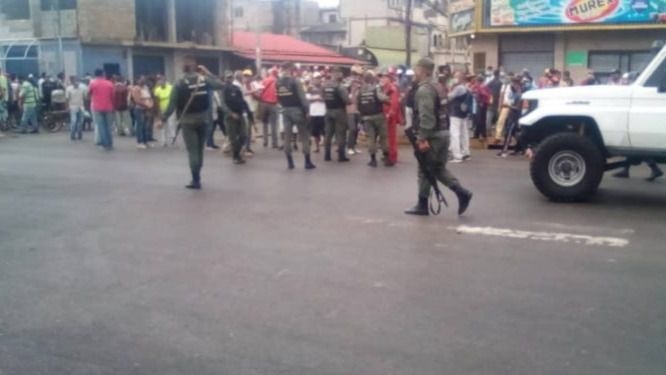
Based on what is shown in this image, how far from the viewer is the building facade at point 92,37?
34.0m

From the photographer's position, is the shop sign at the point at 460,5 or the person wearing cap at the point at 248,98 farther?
the shop sign at the point at 460,5

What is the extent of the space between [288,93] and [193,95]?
264 cm

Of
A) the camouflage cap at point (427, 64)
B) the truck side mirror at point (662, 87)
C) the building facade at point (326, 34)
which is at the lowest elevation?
the truck side mirror at point (662, 87)

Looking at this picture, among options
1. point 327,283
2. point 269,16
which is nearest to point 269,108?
point 327,283

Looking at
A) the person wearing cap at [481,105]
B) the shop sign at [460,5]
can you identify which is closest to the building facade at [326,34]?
the shop sign at [460,5]

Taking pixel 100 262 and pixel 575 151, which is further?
pixel 575 151

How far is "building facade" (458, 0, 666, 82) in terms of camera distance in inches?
1008

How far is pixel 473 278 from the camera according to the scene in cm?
655

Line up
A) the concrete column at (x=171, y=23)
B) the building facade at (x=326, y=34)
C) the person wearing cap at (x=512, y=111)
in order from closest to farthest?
the person wearing cap at (x=512, y=111), the concrete column at (x=171, y=23), the building facade at (x=326, y=34)

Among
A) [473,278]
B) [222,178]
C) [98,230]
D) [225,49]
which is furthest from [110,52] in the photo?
[473,278]

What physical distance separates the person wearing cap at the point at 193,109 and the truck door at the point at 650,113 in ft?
18.9

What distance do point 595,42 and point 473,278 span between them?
73.7ft

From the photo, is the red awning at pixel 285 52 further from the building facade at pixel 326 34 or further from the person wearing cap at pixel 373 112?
the person wearing cap at pixel 373 112

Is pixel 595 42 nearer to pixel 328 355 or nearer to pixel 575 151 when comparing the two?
pixel 575 151
